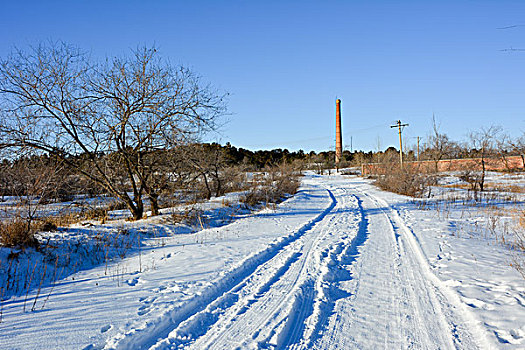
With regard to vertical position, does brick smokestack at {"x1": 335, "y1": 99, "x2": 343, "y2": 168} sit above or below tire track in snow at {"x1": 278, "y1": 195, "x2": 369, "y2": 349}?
above

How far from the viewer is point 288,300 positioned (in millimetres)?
4289

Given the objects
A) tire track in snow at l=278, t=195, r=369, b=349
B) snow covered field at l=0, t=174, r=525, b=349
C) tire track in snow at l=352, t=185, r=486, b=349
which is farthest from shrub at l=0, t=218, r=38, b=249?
tire track in snow at l=352, t=185, r=486, b=349

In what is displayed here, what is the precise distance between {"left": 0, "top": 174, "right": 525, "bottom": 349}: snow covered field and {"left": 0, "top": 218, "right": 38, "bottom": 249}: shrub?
1.92m

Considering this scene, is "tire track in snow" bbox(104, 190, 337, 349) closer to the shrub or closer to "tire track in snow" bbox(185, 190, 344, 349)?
"tire track in snow" bbox(185, 190, 344, 349)

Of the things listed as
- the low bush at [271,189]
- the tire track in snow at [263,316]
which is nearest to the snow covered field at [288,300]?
the tire track in snow at [263,316]

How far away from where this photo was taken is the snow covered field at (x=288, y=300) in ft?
11.1

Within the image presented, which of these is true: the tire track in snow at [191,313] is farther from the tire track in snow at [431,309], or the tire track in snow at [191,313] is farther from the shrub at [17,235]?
the shrub at [17,235]

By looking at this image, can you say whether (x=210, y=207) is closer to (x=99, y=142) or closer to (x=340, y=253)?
(x=99, y=142)

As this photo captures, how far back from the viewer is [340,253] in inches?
264

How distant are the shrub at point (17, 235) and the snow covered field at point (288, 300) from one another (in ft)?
6.31

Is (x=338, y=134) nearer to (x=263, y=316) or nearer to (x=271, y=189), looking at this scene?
(x=271, y=189)

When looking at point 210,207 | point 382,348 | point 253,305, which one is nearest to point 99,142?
point 210,207

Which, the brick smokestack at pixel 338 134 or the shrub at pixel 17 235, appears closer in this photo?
the shrub at pixel 17 235

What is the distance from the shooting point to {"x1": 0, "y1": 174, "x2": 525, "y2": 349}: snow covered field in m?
3.39
